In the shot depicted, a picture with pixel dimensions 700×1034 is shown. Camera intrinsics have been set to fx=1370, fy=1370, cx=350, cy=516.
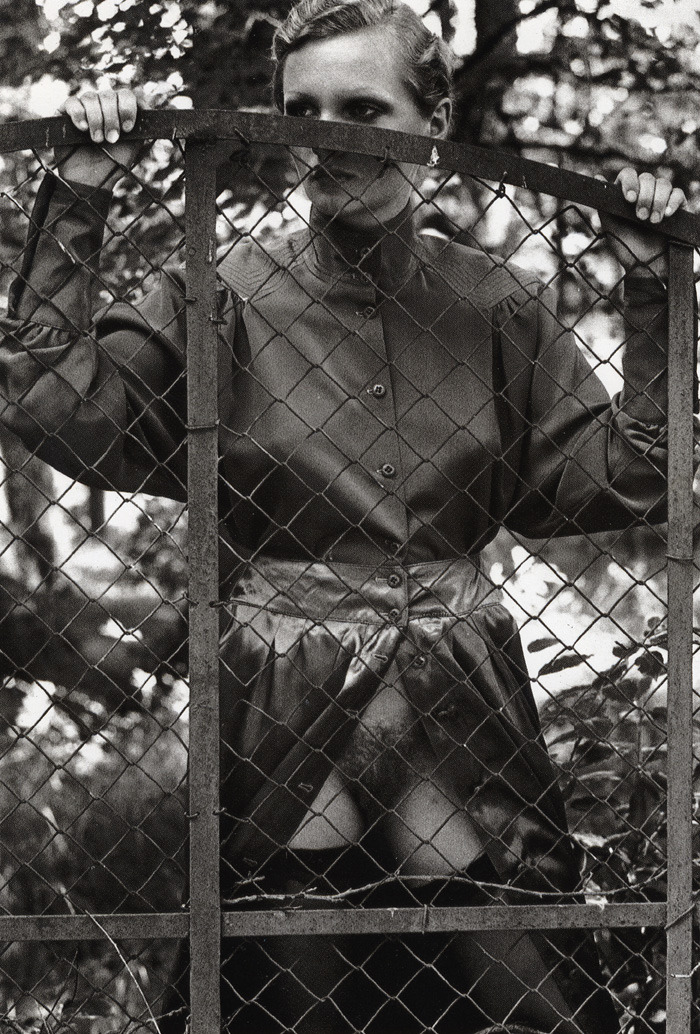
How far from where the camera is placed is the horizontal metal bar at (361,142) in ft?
6.05

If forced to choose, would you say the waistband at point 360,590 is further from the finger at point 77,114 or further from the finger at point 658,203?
the finger at point 77,114

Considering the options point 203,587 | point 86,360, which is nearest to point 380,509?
point 203,587

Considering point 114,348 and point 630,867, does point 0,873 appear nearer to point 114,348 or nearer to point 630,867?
point 630,867

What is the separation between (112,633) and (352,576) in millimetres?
1619

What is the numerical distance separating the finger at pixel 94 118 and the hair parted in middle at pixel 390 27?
396 millimetres

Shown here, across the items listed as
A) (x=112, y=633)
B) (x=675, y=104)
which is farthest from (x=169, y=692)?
(x=675, y=104)

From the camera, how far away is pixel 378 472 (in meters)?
2.10

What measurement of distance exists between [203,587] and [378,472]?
1.13 ft

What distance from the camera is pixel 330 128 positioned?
1.91m

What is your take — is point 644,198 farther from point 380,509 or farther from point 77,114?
point 77,114

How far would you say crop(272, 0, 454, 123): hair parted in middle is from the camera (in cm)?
205

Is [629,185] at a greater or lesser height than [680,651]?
greater

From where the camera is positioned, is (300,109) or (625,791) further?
(625,791)

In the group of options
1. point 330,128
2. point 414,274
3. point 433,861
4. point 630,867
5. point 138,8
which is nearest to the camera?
point 330,128
